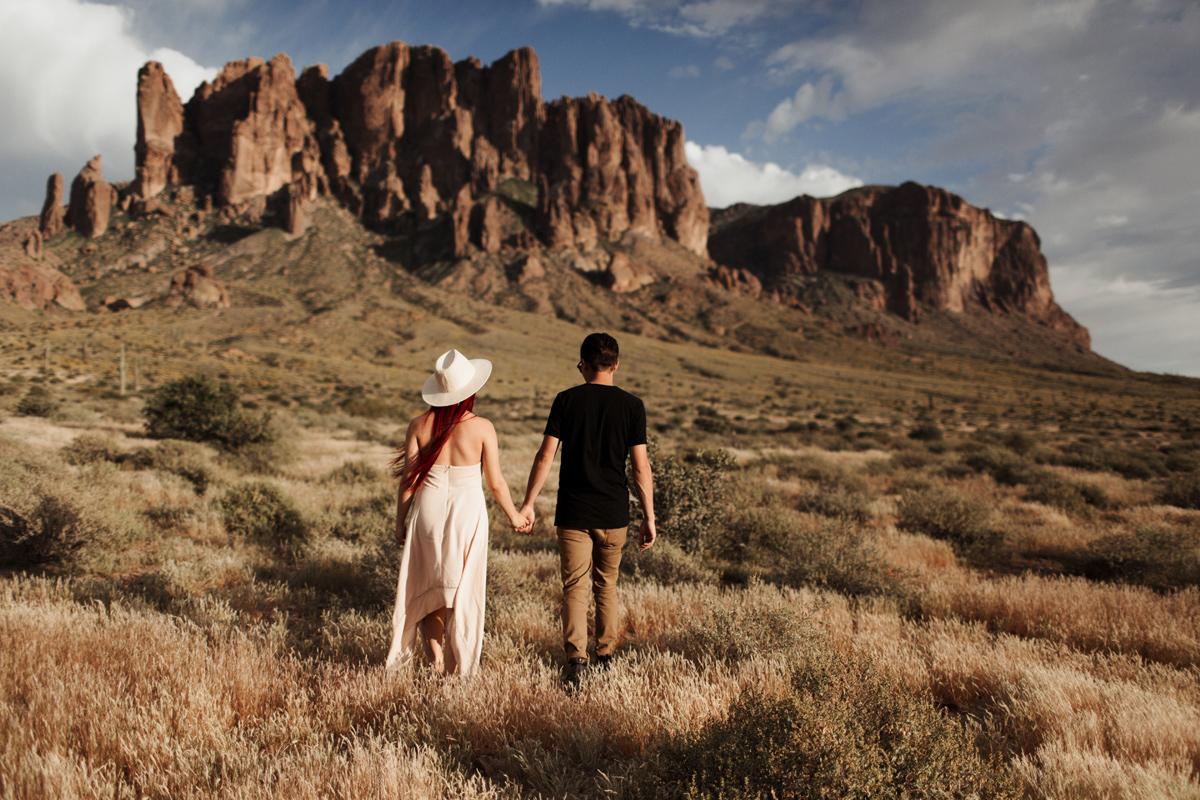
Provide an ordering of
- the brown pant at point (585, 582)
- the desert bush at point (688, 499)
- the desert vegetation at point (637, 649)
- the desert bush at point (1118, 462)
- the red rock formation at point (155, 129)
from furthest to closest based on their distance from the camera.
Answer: the red rock formation at point (155, 129)
the desert bush at point (1118, 462)
the desert bush at point (688, 499)
the brown pant at point (585, 582)
the desert vegetation at point (637, 649)

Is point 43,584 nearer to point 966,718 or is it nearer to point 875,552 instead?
point 966,718

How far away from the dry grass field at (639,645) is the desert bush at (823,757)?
0.01m

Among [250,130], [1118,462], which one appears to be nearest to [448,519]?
[1118,462]

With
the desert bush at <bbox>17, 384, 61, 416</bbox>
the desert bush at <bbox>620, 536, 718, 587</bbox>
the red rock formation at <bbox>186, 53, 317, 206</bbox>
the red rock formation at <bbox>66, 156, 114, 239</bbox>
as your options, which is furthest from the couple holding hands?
the red rock formation at <bbox>66, 156, 114, 239</bbox>

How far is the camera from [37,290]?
7456cm

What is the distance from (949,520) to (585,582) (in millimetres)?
6632

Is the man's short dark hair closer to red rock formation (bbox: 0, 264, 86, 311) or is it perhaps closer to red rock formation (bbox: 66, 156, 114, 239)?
red rock formation (bbox: 0, 264, 86, 311)

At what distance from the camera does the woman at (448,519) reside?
335 centimetres

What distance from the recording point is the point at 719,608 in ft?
13.5

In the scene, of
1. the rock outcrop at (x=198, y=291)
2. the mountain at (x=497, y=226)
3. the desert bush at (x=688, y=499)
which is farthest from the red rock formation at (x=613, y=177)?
the desert bush at (x=688, y=499)

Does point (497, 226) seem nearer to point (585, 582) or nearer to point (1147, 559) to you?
point (1147, 559)

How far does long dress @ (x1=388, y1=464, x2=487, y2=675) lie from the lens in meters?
3.35

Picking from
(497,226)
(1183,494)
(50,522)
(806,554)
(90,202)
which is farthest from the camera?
(497,226)

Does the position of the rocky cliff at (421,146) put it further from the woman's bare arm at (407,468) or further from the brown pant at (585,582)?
the brown pant at (585,582)
